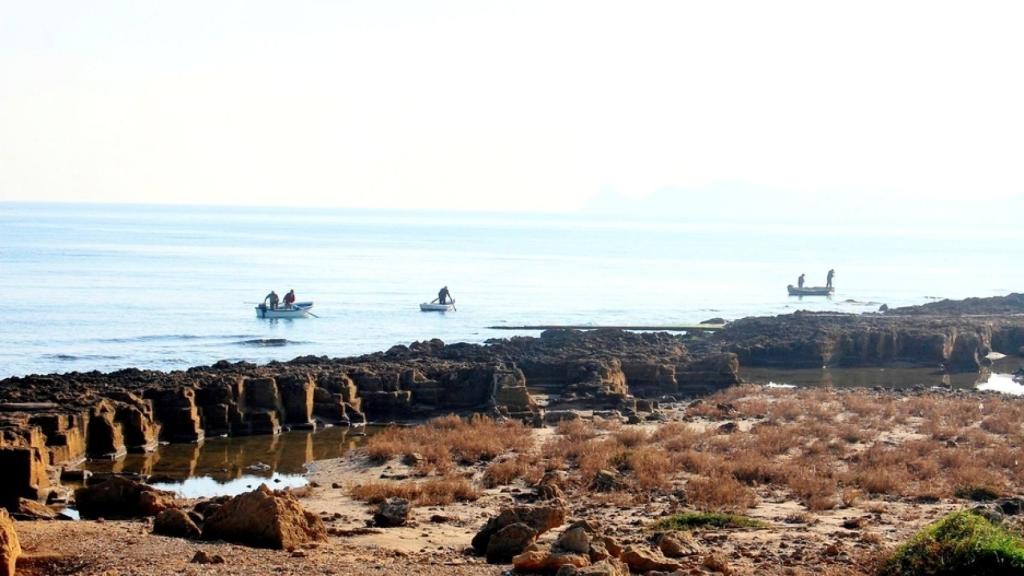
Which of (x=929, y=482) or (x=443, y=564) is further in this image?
(x=929, y=482)

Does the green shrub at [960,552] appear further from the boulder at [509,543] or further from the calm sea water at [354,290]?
the calm sea water at [354,290]

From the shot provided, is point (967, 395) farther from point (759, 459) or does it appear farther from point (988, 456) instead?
point (759, 459)

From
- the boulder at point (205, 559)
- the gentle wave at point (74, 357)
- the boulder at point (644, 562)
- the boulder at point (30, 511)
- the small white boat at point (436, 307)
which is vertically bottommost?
the gentle wave at point (74, 357)

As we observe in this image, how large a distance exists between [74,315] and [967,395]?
5574 centimetres

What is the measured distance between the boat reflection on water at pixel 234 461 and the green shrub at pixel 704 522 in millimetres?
9186

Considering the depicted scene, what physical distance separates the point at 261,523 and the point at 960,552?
981cm

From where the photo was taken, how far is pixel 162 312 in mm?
81000

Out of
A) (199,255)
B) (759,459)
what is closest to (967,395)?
(759,459)

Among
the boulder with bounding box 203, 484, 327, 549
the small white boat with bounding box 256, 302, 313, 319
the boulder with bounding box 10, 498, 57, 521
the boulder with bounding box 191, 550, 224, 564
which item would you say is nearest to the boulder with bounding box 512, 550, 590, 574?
the boulder with bounding box 203, 484, 327, 549

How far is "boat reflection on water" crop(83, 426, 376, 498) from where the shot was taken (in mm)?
27875

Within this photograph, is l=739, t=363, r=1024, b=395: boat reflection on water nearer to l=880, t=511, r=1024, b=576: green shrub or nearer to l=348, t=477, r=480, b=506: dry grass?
l=348, t=477, r=480, b=506: dry grass

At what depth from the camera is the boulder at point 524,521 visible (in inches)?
732

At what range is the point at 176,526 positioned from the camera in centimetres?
1888

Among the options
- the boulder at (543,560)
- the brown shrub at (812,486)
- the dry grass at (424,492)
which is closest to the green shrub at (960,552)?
the boulder at (543,560)
